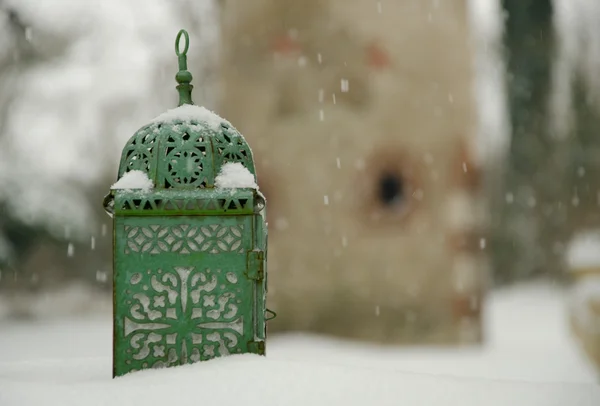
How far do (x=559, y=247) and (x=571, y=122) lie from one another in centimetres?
341

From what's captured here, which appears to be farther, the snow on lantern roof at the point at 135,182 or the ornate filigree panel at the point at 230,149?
the ornate filigree panel at the point at 230,149

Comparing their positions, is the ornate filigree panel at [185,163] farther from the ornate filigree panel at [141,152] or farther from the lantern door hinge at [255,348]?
the lantern door hinge at [255,348]

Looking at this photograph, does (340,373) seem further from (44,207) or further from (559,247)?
(559,247)

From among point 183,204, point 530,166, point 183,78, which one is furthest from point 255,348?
point 530,166

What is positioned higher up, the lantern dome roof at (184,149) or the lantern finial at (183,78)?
the lantern finial at (183,78)

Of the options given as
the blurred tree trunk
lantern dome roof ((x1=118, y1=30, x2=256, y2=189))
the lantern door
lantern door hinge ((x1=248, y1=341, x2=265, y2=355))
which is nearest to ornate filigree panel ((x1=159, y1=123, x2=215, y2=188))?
lantern dome roof ((x1=118, y1=30, x2=256, y2=189))

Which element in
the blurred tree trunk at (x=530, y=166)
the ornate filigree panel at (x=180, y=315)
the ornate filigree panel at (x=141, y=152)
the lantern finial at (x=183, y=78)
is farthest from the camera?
the blurred tree trunk at (x=530, y=166)

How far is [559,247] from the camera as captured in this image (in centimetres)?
1797

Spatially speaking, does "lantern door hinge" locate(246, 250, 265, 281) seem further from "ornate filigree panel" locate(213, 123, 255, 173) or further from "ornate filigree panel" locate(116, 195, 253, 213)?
"ornate filigree panel" locate(213, 123, 255, 173)

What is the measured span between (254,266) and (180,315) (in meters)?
0.32

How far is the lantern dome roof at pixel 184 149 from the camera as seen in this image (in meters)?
2.52

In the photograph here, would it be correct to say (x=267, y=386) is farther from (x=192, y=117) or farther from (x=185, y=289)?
(x=192, y=117)

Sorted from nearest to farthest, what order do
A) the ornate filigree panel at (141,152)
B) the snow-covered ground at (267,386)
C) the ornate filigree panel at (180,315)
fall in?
1. the snow-covered ground at (267,386)
2. the ornate filigree panel at (180,315)
3. the ornate filigree panel at (141,152)

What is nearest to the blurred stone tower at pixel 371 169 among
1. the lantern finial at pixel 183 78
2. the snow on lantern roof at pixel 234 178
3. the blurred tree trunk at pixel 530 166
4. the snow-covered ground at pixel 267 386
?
the snow-covered ground at pixel 267 386
